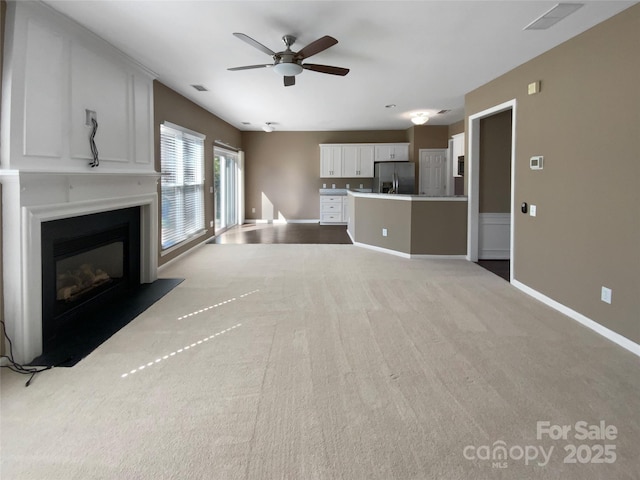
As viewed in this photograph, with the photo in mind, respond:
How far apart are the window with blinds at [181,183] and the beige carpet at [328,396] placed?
234 cm

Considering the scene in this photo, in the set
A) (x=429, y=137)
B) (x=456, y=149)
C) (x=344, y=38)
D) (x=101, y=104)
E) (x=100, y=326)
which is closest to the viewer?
(x=100, y=326)

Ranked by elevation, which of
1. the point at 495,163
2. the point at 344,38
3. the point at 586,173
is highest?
the point at 344,38

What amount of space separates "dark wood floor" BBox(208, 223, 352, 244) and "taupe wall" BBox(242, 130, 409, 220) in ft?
2.13

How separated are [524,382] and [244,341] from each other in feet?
6.24

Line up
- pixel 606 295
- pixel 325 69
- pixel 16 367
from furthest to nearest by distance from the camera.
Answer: pixel 325 69 < pixel 606 295 < pixel 16 367

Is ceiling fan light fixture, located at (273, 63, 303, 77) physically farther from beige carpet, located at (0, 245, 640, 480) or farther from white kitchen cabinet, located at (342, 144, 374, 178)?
white kitchen cabinet, located at (342, 144, 374, 178)

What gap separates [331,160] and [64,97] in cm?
788

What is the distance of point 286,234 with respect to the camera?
8859 mm

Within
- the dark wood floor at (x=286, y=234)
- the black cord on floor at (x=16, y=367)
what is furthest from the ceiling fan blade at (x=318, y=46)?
the dark wood floor at (x=286, y=234)

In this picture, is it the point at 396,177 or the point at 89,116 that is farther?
the point at 396,177

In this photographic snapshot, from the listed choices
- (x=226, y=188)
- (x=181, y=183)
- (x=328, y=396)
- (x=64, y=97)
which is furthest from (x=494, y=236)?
(x=226, y=188)

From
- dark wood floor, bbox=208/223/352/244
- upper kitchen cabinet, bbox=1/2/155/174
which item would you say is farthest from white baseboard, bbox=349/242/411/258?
upper kitchen cabinet, bbox=1/2/155/174

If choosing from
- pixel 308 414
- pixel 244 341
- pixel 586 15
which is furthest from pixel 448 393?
pixel 586 15

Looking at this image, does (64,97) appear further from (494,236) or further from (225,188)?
(225,188)
